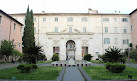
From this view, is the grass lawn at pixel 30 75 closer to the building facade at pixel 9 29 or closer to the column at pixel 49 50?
the building facade at pixel 9 29

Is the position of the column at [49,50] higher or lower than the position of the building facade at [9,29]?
lower

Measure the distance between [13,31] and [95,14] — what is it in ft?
79.2

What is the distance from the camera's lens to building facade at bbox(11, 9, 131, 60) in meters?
41.8

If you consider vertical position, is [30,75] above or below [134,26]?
below

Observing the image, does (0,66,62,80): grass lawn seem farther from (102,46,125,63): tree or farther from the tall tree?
Answer: the tall tree

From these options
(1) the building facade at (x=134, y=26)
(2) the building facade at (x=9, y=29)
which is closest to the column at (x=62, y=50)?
(2) the building facade at (x=9, y=29)

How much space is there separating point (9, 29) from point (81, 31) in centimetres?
2151

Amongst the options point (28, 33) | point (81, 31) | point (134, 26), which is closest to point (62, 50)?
point (81, 31)

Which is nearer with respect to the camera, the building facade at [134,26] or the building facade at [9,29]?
the building facade at [9,29]

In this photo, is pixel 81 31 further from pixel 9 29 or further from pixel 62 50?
pixel 9 29

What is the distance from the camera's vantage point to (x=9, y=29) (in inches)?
1081

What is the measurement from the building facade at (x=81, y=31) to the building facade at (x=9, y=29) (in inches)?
403

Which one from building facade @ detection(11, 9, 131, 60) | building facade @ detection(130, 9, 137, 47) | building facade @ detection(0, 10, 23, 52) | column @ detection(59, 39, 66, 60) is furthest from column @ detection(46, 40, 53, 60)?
building facade @ detection(130, 9, 137, 47)

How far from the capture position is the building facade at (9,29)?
2434cm
